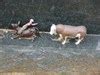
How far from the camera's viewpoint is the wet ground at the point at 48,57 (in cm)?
192

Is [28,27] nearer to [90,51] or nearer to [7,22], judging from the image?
[7,22]

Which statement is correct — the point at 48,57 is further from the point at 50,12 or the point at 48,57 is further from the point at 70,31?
the point at 50,12

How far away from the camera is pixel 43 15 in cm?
226

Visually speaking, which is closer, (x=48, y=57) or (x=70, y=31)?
(x=48, y=57)

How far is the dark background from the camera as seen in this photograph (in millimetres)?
2221

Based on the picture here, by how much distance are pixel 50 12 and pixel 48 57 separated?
39cm

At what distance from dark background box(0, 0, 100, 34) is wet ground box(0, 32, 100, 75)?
0.44 ft

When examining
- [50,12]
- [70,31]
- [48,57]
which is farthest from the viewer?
[50,12]

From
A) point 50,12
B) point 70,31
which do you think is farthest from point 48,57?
point 50,12

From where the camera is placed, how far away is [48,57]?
202 cm

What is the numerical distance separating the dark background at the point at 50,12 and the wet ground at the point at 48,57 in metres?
0.13

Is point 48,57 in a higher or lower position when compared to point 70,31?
lower

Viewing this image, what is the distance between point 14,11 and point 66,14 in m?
0.38

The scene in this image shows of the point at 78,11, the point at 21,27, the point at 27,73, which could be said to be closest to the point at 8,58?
the point at 27,73
